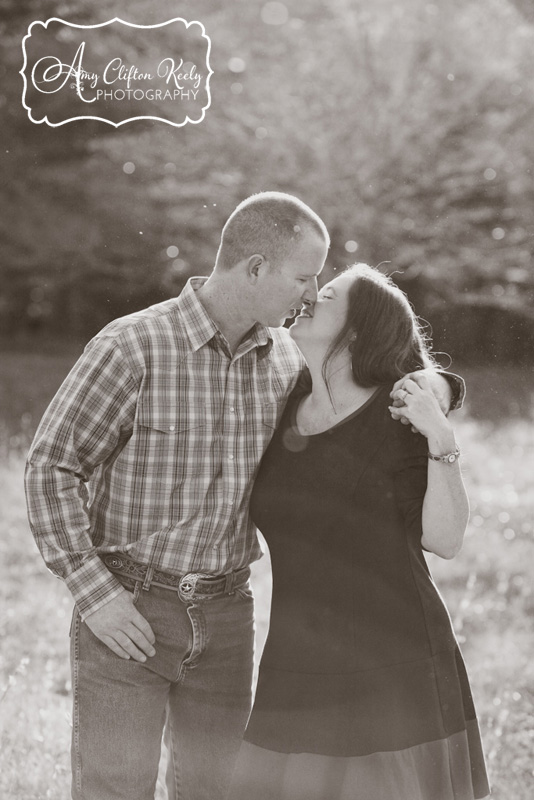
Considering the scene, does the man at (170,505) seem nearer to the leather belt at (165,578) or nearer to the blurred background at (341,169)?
the leather belt at (165,578)

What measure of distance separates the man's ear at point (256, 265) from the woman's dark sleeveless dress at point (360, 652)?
1.64ft

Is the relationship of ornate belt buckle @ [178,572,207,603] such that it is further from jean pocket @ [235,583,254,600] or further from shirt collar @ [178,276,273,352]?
shirt collar @ [178,276,273,352]

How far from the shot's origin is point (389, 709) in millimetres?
2502

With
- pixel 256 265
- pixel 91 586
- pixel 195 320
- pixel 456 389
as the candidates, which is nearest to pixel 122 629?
pixel 91 586

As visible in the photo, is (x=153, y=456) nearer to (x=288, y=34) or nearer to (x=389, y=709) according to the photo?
(x=389, y=709)

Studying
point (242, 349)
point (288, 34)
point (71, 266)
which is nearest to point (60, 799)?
point (242, 349)

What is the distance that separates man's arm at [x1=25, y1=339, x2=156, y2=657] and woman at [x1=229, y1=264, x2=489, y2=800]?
1.49ft

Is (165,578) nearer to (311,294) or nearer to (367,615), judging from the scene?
(367,615)

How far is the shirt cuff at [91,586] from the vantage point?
8.30 ft

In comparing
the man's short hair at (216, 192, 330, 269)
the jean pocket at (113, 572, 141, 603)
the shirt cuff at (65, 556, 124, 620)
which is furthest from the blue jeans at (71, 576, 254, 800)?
the man's short hair at (216, 192, 330, 269)

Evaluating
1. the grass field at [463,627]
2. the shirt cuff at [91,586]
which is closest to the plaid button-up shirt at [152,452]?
the shirt cuff at [91,586]

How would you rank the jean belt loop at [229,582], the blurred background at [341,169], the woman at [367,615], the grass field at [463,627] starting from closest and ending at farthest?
the woman at [367,615] → the jean belt loop at [229,582] → the grass field at [463,627] → the blurred background at [341,169]

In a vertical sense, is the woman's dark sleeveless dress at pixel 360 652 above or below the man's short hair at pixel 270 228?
below

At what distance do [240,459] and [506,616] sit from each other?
3597 mm
